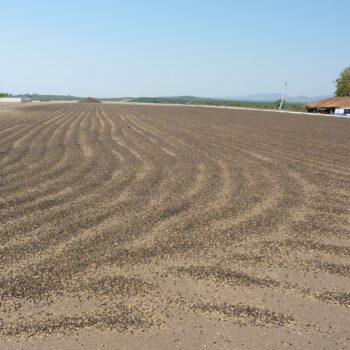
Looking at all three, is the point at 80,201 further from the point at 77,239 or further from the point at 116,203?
the point at 77,239

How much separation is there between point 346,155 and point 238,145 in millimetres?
4052

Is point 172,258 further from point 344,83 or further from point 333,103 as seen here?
point 344,83

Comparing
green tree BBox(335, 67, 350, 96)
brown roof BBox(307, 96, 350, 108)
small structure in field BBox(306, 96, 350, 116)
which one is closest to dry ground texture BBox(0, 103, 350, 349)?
small structure in field BBox(306, 96, 350, 116)

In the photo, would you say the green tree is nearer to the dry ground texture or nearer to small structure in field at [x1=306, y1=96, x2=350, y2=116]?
small structure in field at [x1=306, y1=96, x2=350, y2=116]

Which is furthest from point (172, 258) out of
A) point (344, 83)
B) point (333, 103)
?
point (344, 83)

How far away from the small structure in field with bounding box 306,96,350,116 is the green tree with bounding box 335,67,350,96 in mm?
20279

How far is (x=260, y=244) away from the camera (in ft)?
17.1

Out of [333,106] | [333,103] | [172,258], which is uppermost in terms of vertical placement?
[333,103]

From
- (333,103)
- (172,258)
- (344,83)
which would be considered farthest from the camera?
(344,83)

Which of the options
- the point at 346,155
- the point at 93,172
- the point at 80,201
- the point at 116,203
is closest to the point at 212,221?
the point at 116,203

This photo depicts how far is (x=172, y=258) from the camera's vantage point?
15.5ft

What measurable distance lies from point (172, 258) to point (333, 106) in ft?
216

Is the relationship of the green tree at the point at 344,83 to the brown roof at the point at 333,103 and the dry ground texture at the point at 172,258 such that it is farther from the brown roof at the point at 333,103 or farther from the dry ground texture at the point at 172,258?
the dry ground texture at the point at 172,258

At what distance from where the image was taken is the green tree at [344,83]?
84938 millimetres
